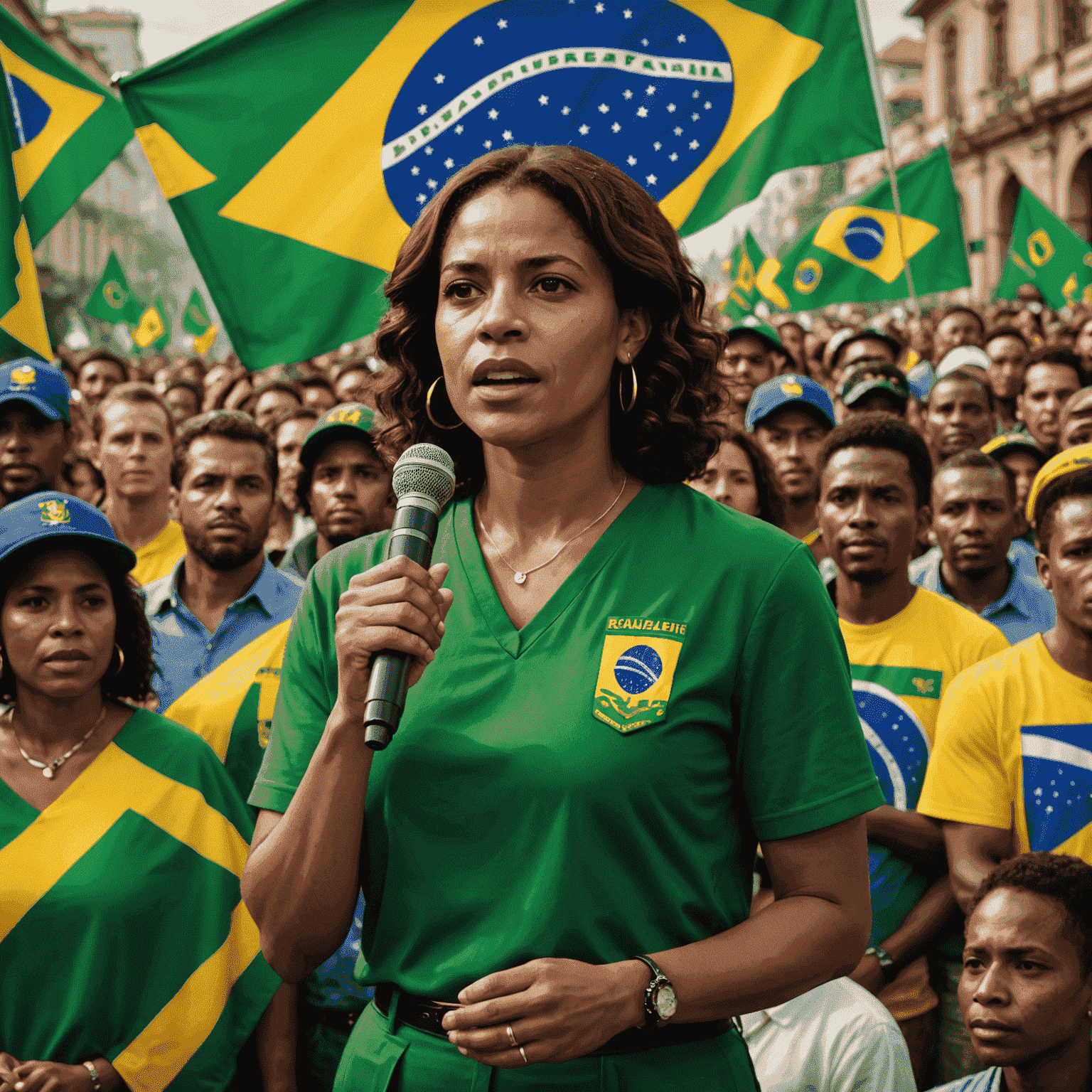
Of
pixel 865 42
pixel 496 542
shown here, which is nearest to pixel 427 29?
pixel 865 42

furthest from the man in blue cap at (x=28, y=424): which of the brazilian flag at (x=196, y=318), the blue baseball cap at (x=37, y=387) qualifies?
the brazilian flag at (x=196, y=318)

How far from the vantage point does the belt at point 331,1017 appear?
147 inches

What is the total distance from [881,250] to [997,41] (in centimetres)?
4682

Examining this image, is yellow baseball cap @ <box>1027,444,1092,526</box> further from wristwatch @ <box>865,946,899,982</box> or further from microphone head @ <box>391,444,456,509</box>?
microphone head @ <box>391,444,456,509</box>

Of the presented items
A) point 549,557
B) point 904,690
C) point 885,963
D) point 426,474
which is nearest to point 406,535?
point 426,474

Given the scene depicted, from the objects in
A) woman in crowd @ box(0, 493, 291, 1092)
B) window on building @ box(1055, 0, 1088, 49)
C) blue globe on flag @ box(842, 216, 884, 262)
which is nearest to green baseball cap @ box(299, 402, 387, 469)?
woman in crowd @ box(0, 493, 291, 1092)

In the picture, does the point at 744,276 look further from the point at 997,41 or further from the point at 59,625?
the point at 997,41

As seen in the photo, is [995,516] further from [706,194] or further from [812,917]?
[812,917]

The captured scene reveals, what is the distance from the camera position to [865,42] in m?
5.27

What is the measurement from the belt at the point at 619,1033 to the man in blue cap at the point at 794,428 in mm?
4507

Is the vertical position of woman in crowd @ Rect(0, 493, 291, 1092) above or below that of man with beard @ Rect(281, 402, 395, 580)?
below

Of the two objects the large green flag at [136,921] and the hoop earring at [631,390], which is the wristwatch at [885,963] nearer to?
the large green flag at [136,921]

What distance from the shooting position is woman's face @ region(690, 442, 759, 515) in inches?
222

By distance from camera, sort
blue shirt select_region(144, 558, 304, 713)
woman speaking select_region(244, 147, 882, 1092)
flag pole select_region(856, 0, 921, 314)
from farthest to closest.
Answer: flag pole select_region(856, 0, 921, 314) < blue shirt select_region(144, 558, 304, 713) < woman speaking select_region(244, 147, 882, 1092)
